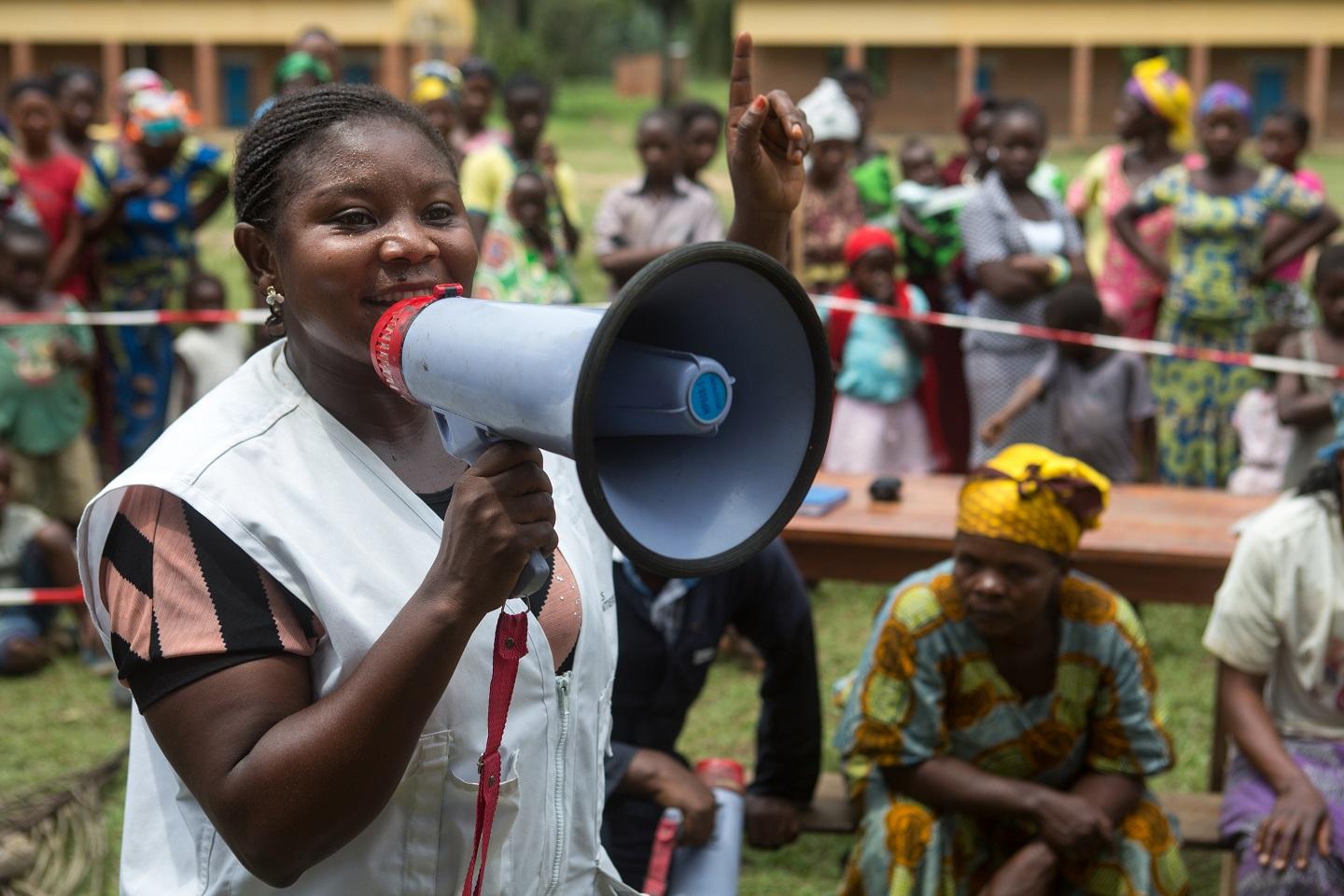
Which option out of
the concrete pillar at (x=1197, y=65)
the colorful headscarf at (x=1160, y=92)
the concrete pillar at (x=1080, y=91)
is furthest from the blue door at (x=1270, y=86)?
the colorful headscarf at (x=1160, y=92)

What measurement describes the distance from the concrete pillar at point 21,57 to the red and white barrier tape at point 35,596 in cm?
2321

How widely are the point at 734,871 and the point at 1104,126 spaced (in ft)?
88.2

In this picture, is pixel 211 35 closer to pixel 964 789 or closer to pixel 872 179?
pixel 872 179

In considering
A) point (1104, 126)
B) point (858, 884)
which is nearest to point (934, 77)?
point (1104, 126)

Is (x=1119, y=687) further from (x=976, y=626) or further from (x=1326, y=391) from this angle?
(x=1326, y=391)

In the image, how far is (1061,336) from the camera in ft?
20.4

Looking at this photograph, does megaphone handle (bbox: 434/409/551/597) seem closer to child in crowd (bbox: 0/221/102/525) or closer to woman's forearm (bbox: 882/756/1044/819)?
woman's forearm (bbox: 882/756/1044/819)

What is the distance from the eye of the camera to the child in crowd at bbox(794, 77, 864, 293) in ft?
24.0

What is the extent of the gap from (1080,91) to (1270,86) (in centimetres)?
385

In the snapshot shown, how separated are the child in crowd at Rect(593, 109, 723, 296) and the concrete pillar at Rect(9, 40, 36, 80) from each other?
22347 millimetres

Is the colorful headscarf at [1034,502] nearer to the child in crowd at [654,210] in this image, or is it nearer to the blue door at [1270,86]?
the child in crowd at [654,210]

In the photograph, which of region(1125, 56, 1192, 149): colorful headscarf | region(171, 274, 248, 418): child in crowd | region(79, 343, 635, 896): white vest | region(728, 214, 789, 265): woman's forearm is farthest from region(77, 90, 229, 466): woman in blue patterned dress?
region(79, 343, 635, 896): white vest

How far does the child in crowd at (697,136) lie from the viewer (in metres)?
7.96

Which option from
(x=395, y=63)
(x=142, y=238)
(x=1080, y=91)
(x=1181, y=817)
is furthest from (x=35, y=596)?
(x=1080, y=91)
